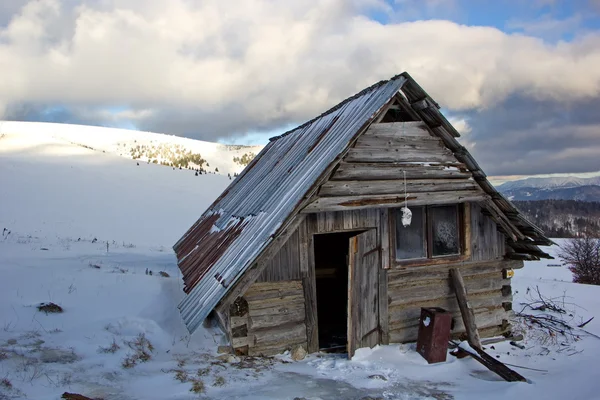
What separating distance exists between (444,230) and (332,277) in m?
4.62

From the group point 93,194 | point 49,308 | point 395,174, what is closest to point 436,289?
point 395,174

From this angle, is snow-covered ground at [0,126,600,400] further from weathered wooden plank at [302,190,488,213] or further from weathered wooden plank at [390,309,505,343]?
weathered wooden plank at [302,190,488,213]

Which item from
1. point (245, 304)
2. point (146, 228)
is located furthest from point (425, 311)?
point (146, 228)

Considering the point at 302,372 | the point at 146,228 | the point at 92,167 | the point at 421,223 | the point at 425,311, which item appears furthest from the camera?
the point at 92,167

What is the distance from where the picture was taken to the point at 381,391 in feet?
20.1

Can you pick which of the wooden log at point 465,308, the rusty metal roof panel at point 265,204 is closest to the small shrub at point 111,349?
the rusty metal roof panel at point 265,204

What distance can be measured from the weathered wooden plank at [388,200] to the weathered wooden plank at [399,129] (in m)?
1.11

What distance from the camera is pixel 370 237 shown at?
7906 mm

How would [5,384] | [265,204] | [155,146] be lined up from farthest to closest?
[155,146] → [265,204] → [5,384]

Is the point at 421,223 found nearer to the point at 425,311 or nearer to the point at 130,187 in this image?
the point at 425,311

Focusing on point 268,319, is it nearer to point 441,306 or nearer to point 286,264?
point 286,264

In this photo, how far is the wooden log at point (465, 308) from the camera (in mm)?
8219

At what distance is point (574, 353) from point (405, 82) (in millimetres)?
6523

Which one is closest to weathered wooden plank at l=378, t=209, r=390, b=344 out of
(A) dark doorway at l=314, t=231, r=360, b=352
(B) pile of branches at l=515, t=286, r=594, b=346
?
(A) dark doorway at l=314, t=231, r=360, b=352
